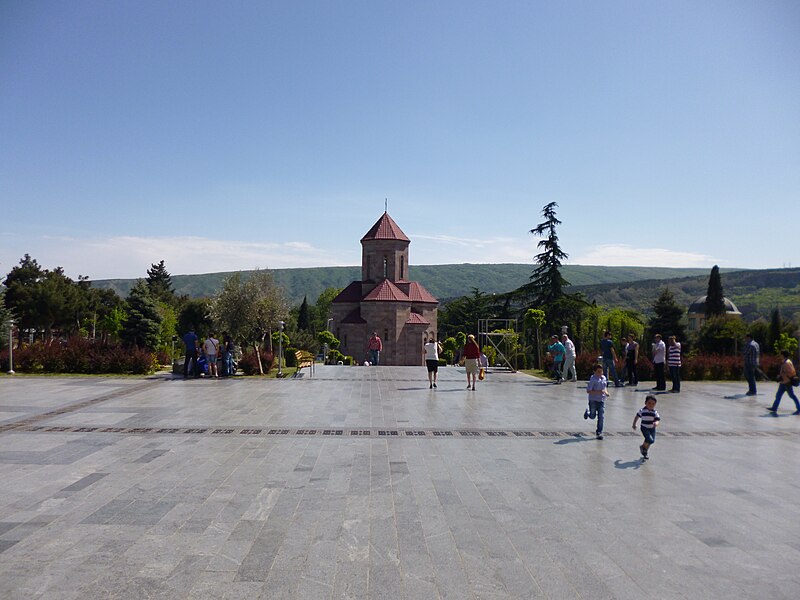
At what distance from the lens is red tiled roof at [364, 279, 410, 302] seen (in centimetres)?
4843

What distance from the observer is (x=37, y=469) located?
8.05 meters

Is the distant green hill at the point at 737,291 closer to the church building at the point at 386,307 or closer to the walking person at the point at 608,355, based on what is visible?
the church building at the point at 386,307

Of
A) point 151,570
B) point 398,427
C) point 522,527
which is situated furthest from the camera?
point 398,427

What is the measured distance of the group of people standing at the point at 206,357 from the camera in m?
20.8

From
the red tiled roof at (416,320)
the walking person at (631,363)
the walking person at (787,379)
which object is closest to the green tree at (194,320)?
the red tiled roof at (416,320)

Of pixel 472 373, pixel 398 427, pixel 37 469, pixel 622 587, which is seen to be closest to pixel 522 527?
pixel 622 587

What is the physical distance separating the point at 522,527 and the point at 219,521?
3.03m

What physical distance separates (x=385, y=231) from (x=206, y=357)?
33.0 metres

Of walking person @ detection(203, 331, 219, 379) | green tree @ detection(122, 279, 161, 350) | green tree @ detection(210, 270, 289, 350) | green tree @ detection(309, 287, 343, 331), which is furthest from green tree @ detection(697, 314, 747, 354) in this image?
green tree @ detection(309, 287, 343, 331)

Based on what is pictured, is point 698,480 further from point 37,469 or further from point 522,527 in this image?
point 37,469

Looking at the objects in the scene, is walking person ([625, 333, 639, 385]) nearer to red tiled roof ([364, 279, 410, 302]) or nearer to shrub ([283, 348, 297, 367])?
shrub ([283, 348, 297, 367])

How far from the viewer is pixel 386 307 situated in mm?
48344

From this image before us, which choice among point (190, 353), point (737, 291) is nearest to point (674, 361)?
point (190, 353)

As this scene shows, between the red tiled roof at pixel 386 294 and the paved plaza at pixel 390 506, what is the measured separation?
115ft
